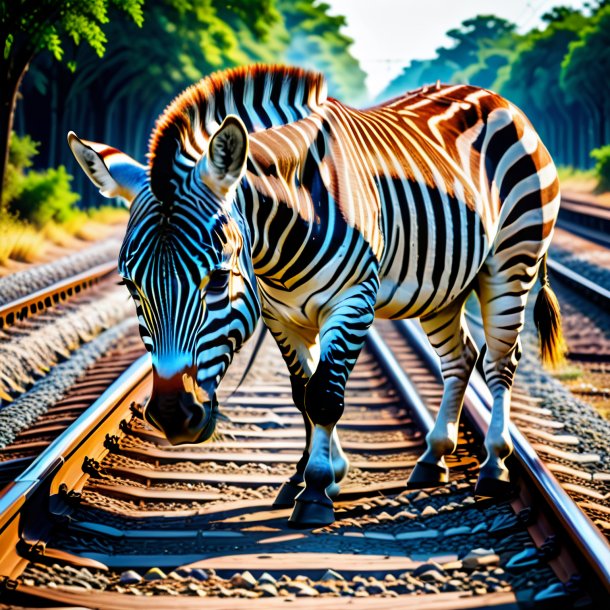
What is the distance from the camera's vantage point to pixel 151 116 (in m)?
46.5

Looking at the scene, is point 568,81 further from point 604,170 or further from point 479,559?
point 479,559

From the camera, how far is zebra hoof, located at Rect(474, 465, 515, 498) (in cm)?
506

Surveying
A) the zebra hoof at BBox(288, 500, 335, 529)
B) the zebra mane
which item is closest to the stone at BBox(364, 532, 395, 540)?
the zebra hoof at BBox(288, 500, 335, 529)

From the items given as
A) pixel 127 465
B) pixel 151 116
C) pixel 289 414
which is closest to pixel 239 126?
pixel 127 465

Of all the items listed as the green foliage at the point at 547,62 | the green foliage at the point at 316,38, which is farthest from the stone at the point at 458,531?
the green foliage at the point at 316,38

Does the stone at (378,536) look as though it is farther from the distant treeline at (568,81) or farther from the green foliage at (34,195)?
the distant treeline at (568,81)

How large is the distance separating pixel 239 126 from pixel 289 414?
374cm

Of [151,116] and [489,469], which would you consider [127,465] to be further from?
[151,116]

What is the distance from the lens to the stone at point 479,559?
413cm

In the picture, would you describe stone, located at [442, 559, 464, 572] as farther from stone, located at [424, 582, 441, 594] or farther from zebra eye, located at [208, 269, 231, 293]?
zebra eye, located at [208, 269, 231, 293]

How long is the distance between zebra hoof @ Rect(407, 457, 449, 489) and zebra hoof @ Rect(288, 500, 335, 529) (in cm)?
76

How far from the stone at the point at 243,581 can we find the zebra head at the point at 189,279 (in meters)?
0.58

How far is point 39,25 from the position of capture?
13016 mm

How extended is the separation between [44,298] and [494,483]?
22.9ft
